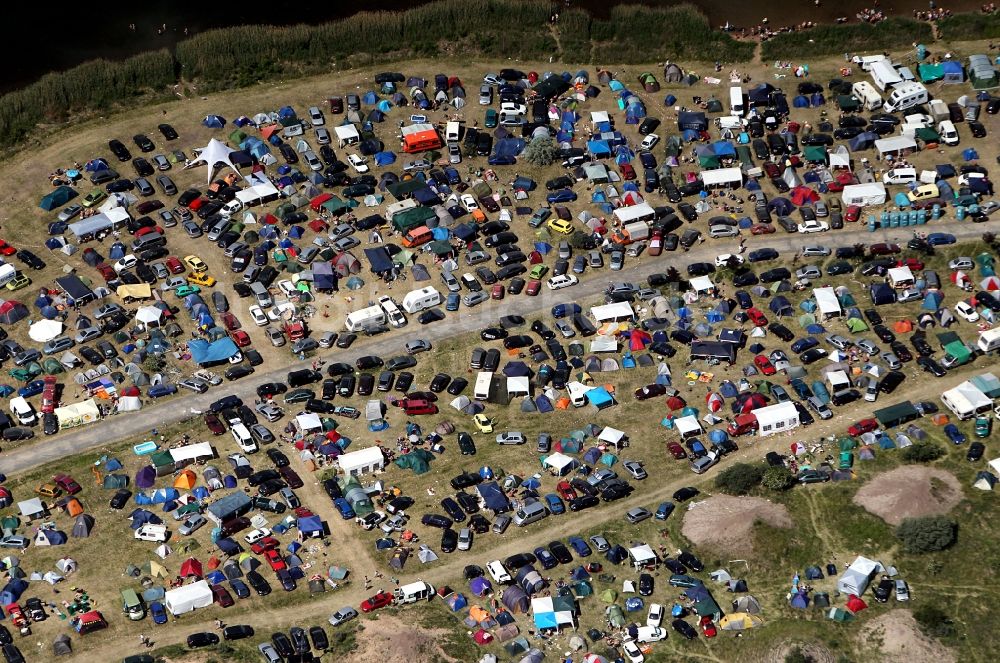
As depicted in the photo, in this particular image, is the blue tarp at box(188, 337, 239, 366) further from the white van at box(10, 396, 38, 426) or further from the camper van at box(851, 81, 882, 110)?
the camper van at box(851, 81, 882, 110)

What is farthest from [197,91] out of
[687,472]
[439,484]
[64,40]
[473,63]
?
[687,472]

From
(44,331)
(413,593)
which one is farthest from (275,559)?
(44,331)

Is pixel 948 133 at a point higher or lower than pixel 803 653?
higher

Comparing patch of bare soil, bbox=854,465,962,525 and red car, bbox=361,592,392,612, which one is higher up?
patch of bare soil, bbox=854,465,962,525

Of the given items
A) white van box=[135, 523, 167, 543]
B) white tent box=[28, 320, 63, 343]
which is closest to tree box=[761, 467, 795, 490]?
white van box=[135, 523, 167, 543]

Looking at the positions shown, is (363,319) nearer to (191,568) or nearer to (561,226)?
(561,226)

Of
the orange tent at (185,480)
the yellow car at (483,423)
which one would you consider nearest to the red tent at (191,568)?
the orange tent at (185,480)
